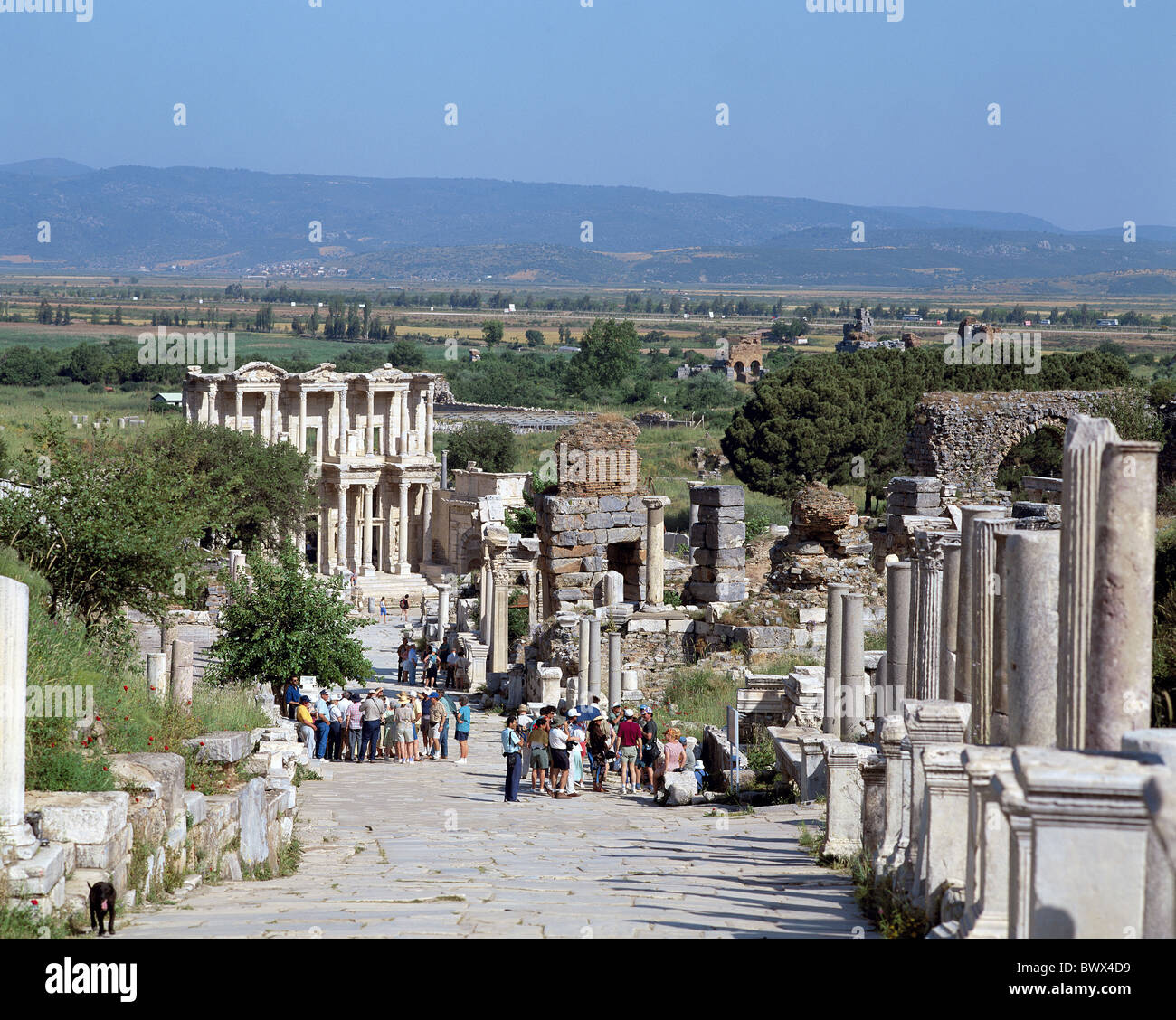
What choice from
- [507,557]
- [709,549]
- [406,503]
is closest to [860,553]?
[709,549]

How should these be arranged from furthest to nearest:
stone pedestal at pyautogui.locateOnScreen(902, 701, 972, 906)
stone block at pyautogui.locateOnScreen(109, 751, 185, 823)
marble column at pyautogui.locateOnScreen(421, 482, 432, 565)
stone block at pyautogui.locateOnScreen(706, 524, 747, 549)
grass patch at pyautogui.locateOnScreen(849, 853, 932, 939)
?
marble column at pyautogui.locateOnScreen(421, 482, 432, 565)
stone block at pyautogui.locateOnScreen(706, 524, 747, 549)
stone block at pyautogui.locateOnScreen(109, 751, 185, 823)
stone pedestal at pyautogui.locateOnScreen(902, 701, 972, 906)
grass patch at pyautogui.locateOnScreen(849, 853, 932, 939)

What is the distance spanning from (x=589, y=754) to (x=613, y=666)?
3.57 m

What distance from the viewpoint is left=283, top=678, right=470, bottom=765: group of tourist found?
20.3 m

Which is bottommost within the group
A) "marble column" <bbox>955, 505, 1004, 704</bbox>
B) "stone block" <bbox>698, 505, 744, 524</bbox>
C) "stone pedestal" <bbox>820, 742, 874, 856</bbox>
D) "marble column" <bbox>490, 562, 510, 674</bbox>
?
"marble column" <bbox>490, 562, 510, 674</bbox>

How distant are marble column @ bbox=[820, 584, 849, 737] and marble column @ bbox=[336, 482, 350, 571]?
2137 inches

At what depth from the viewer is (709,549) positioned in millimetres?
25562

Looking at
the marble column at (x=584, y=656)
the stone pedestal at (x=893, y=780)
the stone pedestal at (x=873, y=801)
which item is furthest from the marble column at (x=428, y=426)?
the stone pedestal at (x=893, y=780)

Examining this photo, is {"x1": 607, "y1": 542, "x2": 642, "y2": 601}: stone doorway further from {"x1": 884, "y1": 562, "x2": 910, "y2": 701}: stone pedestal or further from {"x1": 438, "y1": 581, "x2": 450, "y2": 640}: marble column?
{"x1": 438, "y1": 581, "x2": 450, "y2": 640}: marble column

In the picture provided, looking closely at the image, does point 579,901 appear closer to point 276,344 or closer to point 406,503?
point 406,503

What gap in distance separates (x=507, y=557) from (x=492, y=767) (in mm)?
16800

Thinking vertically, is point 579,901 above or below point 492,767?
above

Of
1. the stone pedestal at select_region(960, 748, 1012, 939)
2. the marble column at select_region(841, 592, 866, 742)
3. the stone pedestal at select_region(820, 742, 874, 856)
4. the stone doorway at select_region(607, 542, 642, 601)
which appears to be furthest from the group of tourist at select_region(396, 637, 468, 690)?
the stone pedestal at select_region(960, 748, 1012, 939)

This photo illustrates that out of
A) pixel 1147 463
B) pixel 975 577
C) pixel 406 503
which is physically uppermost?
pixel 1147 463
